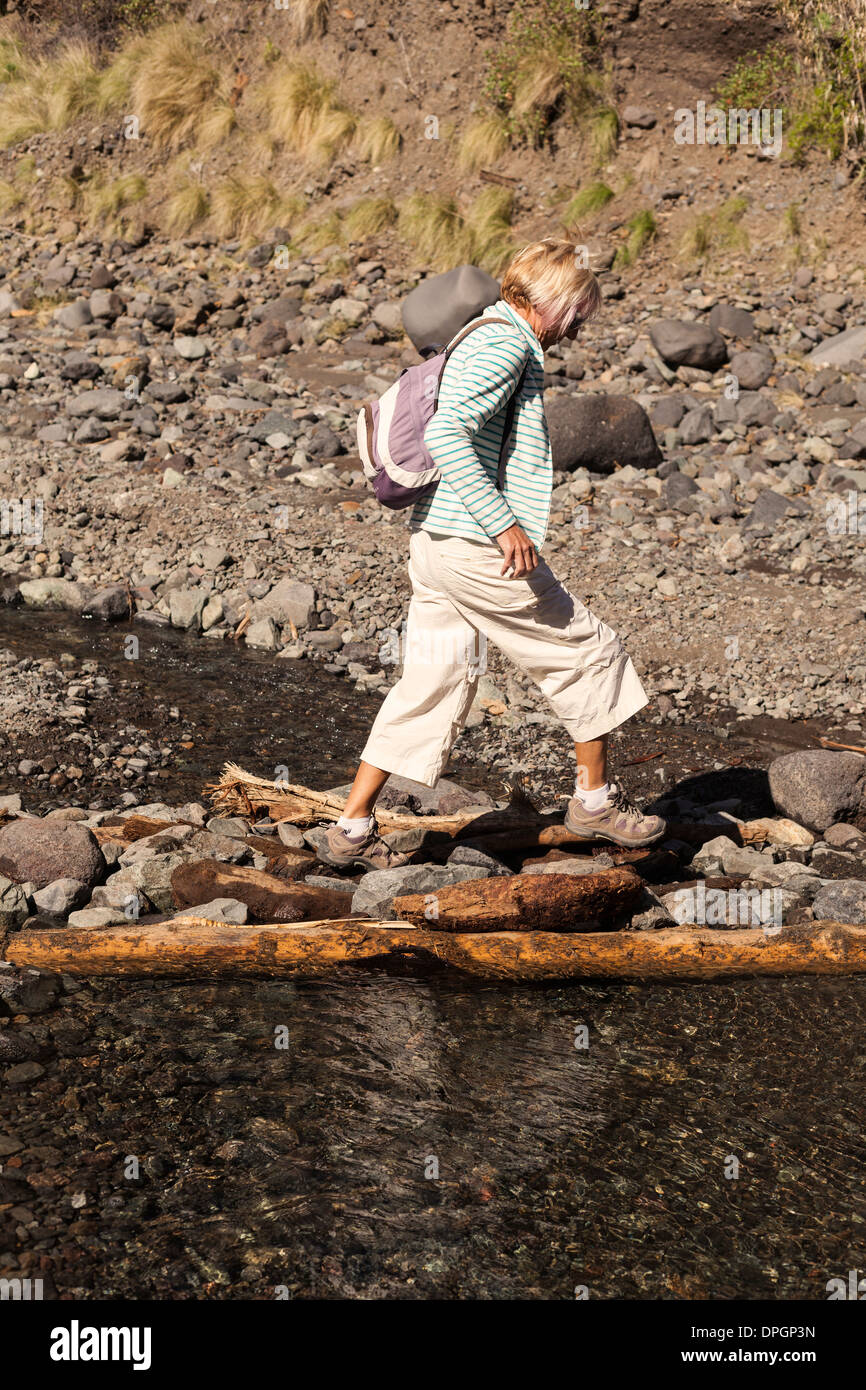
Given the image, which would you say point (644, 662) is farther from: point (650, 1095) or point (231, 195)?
point (231, 195)

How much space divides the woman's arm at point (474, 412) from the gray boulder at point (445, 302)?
20.9ft

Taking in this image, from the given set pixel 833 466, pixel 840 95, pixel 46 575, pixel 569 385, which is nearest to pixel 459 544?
pixel 46 575

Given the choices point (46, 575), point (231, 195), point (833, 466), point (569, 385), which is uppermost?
point (231, 195)

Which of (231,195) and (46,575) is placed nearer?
(46,575)

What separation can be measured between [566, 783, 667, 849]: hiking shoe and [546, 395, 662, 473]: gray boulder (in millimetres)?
5627

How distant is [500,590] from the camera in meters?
3.90

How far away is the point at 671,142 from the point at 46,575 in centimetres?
913

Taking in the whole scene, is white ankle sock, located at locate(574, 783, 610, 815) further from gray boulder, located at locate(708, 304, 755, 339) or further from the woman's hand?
gray boulder, located at locate(708, 304, 755, 339)

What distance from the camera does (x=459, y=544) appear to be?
3.89m

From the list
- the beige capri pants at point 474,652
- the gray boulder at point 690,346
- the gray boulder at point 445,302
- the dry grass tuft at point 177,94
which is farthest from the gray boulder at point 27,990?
the dry grass tuft at point 177,94

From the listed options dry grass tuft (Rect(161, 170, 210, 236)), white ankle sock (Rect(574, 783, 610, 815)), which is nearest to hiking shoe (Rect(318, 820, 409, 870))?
white ankle sock (Rect(574, 783, 610, 815))

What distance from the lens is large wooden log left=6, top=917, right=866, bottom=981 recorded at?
3918 mm

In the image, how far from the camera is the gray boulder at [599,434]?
376 inches

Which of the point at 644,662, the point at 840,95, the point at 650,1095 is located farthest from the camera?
the point at 840,95
